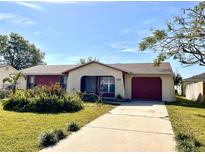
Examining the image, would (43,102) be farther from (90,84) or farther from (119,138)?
(90,84)

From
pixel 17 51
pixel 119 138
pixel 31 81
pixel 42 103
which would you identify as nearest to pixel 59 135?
pixel 119 138

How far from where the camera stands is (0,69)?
4016cm

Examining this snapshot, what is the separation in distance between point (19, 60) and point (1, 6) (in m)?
57.7

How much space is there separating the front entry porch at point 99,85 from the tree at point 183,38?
4951 millimetres

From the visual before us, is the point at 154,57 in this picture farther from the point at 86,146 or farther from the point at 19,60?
the point at 19,60

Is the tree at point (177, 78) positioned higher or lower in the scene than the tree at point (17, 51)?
lower

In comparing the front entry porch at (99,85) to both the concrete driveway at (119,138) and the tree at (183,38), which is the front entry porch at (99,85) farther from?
the concrete driveway at (119,138)

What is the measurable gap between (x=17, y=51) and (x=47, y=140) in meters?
Answer: 62.5

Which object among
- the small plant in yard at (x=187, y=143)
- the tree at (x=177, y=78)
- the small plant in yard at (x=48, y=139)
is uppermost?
the tree at (x=177, y=78)

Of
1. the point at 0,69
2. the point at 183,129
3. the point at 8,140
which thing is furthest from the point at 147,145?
the point at 0,69

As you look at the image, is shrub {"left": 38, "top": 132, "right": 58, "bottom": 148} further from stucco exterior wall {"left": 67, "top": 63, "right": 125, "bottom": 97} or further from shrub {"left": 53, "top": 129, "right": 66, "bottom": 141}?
stucco exterior wall {"left": 67, "top": 63, "right": 125, "bottom": 97}

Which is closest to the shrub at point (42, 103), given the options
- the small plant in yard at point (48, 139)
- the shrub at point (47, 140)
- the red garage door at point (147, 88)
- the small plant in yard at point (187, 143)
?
the small plant in yard at point (48, 139)

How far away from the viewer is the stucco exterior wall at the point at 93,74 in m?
24.1

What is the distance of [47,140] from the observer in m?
7.00
